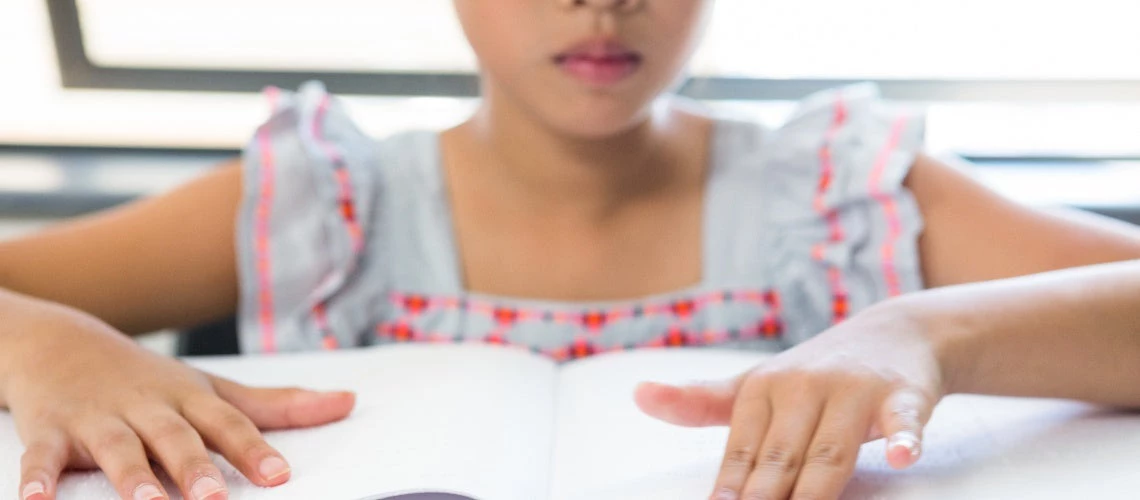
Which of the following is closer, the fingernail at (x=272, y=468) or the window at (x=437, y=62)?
the fingernail at (x=272, y=468)

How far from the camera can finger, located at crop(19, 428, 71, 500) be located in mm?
384

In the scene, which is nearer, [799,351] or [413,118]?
[799,351]

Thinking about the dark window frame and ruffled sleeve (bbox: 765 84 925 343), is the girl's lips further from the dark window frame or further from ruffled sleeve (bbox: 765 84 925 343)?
the dark window frame

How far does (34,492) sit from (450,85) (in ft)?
2.10

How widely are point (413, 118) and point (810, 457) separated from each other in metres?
0.64

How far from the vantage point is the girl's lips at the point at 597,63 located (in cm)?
58

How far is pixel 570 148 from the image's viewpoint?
0.70 metres

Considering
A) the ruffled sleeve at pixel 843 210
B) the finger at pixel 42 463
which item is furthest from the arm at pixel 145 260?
the ruffled sleeve at pixel 843 210

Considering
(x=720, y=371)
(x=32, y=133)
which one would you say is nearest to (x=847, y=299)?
(x=720, y=371)

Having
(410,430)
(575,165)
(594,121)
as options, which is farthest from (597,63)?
(410,430)

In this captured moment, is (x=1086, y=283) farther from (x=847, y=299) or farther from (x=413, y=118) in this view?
(x=413, y=118)

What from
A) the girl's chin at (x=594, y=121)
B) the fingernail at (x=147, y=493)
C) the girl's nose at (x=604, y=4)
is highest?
the girl's nose at (x=604, y=4)

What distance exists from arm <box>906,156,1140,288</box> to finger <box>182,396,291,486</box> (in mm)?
415

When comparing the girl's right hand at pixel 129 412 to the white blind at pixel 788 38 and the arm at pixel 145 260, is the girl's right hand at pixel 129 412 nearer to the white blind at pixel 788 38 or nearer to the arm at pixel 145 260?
the arm at pixel 145 260
